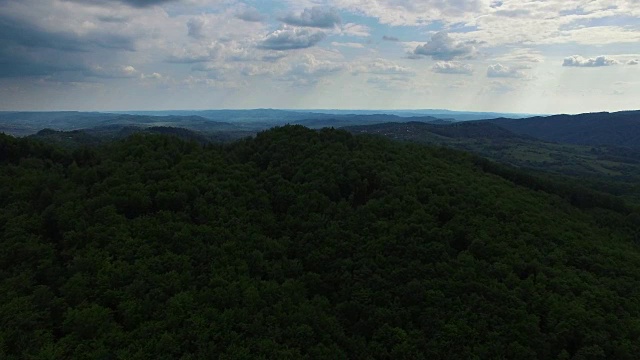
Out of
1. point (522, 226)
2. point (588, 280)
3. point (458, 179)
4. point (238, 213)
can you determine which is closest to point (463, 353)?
point (588, 280)

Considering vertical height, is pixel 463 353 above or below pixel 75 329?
below

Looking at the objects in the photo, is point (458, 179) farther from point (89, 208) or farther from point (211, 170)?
point (89, 208)

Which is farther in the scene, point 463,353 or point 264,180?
point 264,180

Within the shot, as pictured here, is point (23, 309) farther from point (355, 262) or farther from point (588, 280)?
point (588, 280)

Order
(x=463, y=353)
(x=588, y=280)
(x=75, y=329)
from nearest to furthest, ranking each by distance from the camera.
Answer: (x=75, y=329) → (x=463, y=353) → (x=588, y=280)

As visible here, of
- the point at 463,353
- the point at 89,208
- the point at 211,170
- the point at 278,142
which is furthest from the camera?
the point at 278,142

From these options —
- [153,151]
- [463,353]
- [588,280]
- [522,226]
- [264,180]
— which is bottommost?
[463,353]
